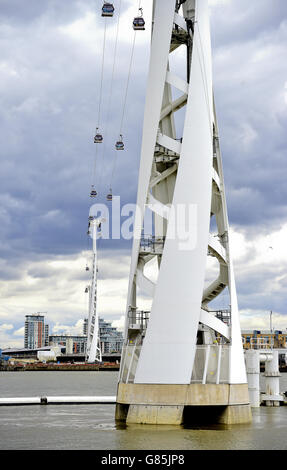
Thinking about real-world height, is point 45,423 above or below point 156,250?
below

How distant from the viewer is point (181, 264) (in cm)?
2673

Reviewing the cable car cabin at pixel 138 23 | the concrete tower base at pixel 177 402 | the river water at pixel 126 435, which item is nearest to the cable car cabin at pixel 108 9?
the cable car cabin at pixel 138 23

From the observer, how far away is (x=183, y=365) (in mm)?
25938

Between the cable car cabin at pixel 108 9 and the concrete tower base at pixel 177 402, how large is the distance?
1519cm

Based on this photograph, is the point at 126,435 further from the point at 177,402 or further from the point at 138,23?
the point at 138,23

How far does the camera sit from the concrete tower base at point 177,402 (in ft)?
83.6

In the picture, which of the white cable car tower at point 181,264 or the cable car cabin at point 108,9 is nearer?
the white cable car tower at point 181,264

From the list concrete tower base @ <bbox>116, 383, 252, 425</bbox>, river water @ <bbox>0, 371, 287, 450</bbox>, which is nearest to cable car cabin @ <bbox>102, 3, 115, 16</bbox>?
concrete tower base @ <bbox>116, 383, 252, 425</bbox>

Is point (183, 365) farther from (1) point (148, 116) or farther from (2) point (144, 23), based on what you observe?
(2) point (144, 23)

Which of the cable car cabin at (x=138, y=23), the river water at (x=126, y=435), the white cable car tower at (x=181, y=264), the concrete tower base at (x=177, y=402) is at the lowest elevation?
the river water at (x=126, y=435)

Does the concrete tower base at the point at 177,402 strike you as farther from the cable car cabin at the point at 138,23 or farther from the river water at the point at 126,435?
the cable car cabin at the point at 138,23

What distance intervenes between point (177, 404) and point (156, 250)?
6.25 metres

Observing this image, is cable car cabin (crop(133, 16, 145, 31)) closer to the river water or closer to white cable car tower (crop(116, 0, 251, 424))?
white cable car tower (crop(116, 0, 251, 424))
